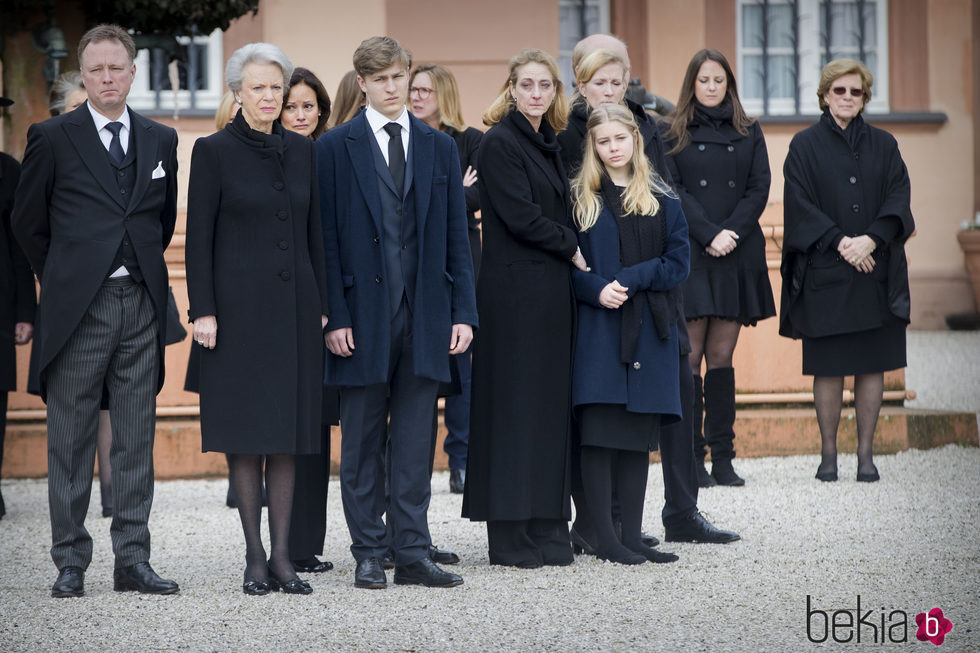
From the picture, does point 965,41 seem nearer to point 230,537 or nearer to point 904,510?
point 904,510

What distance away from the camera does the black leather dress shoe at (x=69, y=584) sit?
4.95 meters

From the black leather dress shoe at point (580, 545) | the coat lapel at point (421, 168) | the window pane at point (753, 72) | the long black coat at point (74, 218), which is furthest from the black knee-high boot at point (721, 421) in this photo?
the window pane at point (753, 72)

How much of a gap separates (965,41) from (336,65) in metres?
6.50

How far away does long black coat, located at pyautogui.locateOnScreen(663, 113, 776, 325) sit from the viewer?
23.4 feet

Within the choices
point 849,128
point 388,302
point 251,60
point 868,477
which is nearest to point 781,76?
point 849,128

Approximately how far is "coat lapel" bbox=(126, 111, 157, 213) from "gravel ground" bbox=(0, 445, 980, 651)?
4.65 feet

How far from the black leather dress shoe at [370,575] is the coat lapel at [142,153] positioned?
59.0 inches

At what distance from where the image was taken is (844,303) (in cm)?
729

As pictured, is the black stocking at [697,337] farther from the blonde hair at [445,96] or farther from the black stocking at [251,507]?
the black stocking at [251,507]

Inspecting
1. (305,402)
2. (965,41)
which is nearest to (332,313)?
(305,402)

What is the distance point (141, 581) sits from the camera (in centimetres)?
502

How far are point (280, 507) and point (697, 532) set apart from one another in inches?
69.7

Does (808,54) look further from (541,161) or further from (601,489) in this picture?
(601,489)

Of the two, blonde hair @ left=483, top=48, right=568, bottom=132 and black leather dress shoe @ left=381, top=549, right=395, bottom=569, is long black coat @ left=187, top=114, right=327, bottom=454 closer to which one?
black leather dress shoe @ left=381, top=549, right=395, bottom=569
